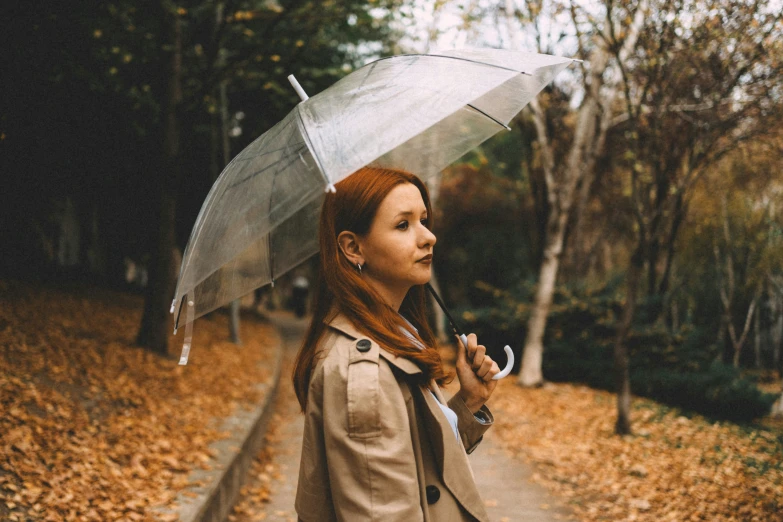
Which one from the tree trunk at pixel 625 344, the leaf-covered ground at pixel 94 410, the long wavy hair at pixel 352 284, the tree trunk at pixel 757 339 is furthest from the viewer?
the tree trunk at pixel 757 339

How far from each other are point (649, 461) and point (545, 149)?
18.8 ft

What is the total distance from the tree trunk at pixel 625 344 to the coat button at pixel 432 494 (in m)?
5.72

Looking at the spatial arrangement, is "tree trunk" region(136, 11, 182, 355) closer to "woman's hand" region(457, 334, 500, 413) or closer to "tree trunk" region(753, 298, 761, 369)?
"woman's hand" region(457, 334, 500, 413)

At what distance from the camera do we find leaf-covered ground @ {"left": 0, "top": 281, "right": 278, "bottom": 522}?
3852mm

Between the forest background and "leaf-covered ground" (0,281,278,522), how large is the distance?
1.24 metres

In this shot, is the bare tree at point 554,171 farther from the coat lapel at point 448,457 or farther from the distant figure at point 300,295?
the distant figure at point 300,295

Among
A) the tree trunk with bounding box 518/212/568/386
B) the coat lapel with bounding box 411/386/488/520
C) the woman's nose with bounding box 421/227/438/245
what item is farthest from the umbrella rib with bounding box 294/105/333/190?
the tree trunk with bounding box 518/212/568/386

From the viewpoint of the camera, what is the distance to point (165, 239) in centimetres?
852

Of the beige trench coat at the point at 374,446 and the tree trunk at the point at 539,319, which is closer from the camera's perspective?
the beige trench coat at the point at 374,446

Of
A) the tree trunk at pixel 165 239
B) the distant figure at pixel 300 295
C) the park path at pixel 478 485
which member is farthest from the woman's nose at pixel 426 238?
the distant figure at pixel 300 295

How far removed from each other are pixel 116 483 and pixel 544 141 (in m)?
8.47

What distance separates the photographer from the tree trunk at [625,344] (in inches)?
274

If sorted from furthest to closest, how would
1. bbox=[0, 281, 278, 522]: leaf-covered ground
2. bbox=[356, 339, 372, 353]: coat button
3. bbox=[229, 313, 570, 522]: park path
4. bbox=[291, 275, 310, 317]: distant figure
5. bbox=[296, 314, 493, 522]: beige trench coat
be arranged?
bbox=[291, 275, 310, 317]: distant figure
bbox=[229, 313, 570, 522]: park path
bbox=[0, 281, 278, 522]: leaf-covered ground
bbox=[356, 339, 372, 353]: coat button
bbox=[296, 314, 493, 522]: beige trench coat

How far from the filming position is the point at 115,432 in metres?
5.14
